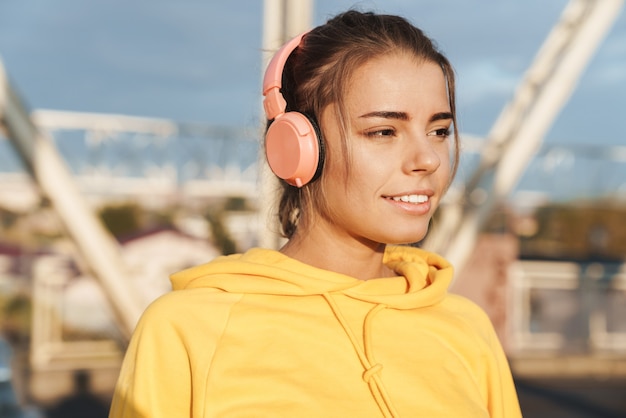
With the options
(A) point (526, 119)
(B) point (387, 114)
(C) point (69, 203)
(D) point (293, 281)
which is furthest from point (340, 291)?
(A) point (526, 119)

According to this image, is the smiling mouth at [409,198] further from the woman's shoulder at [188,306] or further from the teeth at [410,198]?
the woman's shoulder at [188,306]

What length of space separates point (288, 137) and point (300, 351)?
346mm

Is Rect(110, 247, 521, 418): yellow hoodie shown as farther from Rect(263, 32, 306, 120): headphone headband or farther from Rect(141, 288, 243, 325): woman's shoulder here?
Rect(263, 32, 306, 120): headphone headband

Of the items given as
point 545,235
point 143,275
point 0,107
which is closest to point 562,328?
point 545,235

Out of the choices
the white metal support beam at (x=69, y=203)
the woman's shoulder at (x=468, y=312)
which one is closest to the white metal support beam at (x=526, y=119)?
the white metal support beam at (x=69, y=203)

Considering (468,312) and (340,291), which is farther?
(468,312)

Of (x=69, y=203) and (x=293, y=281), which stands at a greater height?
(x=293, y=281)

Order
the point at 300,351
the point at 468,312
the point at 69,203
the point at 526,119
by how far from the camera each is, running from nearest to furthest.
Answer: the point at 300,351 → the point at 468,312 → the point at 69,203 → the point at 526,119

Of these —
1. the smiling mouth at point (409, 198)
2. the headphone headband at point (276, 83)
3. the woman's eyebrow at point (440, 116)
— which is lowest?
the smiling mouth at point (409, 198)

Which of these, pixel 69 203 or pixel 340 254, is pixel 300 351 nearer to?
pixel 340 254

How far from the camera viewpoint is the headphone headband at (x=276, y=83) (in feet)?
4.89

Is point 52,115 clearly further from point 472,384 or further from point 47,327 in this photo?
point 472,384

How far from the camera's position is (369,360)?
1328 millimetres

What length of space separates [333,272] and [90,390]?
35.3ft
